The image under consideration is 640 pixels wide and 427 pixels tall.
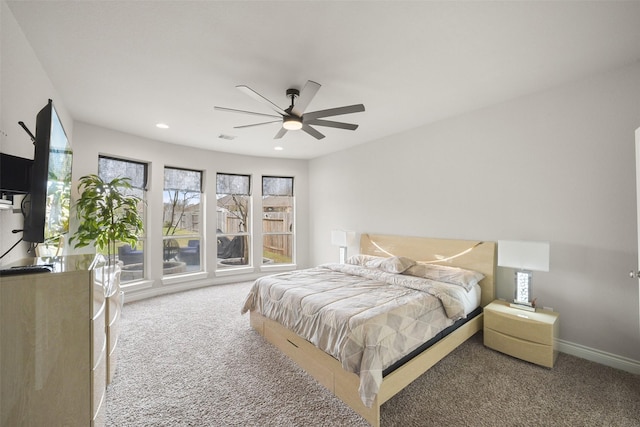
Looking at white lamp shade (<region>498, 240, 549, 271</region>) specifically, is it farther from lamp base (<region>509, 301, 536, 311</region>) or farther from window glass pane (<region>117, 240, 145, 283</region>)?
window glass pane (<region>117, 240, 145, 283</region>)

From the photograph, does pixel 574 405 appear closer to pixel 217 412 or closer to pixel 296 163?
pixel 217 412

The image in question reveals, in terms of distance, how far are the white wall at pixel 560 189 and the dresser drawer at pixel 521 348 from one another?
23.0 inches

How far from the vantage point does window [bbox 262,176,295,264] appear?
19.8ft

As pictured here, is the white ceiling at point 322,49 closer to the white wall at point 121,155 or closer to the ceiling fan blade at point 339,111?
the white wall at point 121,155

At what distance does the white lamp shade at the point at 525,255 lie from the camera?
2551 millimetres

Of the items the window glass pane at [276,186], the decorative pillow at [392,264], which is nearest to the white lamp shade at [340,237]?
the decorative pillow at [392,264]

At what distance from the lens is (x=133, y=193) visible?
445cm

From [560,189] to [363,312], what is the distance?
247 centimetres

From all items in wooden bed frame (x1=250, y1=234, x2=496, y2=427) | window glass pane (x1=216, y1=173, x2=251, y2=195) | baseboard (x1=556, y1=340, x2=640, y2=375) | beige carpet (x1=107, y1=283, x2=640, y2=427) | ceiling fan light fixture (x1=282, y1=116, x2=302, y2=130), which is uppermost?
ceiling fan light fixture (x1=282, y1=116, x2=302, y2=130)

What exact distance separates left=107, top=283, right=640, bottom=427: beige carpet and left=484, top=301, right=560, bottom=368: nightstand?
0.30ft

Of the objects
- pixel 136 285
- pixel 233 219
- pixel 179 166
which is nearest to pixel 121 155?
pixel 179 166

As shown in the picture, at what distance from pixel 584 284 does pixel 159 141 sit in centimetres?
611

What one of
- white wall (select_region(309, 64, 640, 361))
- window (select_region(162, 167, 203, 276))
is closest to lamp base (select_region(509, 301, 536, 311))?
white wall (select_region(309, 64, 640, 361))

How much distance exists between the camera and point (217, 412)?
1.91m
